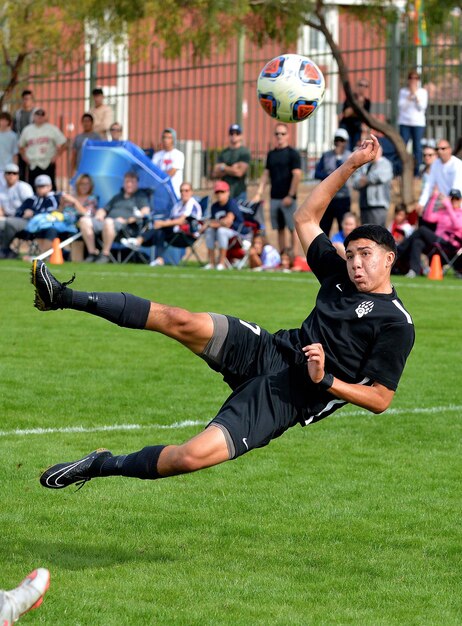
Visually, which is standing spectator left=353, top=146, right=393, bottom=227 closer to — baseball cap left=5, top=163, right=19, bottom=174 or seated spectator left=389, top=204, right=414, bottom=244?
seated spectator left=389, top=204, right=414, bottom=244

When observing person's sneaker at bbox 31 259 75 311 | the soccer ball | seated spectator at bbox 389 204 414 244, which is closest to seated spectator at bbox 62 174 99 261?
seated spectator at bbox 389 204 414 244

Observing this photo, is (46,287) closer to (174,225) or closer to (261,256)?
(174,225)

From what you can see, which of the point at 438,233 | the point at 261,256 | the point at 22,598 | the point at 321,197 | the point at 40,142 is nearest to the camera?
the point at 22,598

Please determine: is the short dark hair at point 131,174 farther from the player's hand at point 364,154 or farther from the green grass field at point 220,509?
the player's hand at point 364,154

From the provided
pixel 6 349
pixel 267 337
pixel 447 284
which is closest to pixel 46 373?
pixel 6 349

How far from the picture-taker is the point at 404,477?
23.4 feet

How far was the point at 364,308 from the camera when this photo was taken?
564cm

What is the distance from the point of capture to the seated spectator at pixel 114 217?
2078 centimetres

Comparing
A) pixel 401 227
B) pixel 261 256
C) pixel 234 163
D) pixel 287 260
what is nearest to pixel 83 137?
pixel 234 163

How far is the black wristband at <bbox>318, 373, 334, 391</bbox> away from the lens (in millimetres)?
5222

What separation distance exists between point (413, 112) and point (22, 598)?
774 inches

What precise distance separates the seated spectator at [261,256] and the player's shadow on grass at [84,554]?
Answer: 14.8 meters

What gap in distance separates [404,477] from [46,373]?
3999 millimetres

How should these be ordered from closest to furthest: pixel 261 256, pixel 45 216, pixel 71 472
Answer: pixel 71 472 → pixel 261 256 → pixel 45 216
